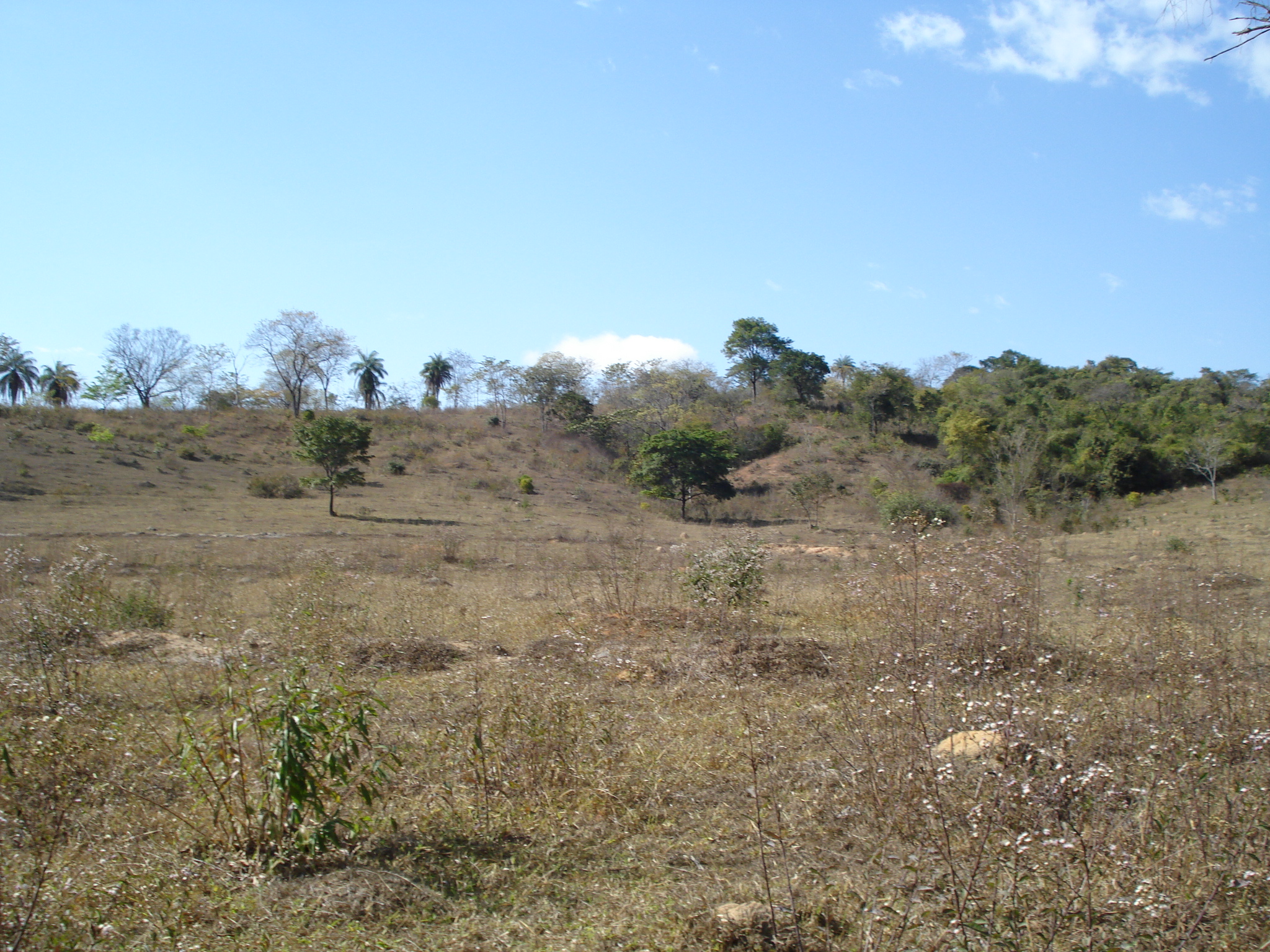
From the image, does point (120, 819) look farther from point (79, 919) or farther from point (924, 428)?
point (924, 428)

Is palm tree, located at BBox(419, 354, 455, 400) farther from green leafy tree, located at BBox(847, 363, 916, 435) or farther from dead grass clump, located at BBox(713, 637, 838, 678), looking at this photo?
dead grass clump, located at BBox(713, 637, 838, 678)

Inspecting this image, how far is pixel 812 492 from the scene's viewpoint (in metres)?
38.5

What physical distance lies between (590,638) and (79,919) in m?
4.80

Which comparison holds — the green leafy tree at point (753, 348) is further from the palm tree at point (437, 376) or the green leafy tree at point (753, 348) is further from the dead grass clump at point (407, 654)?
the dead grass clump at point (407, 654)

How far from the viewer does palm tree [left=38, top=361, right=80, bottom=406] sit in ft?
171

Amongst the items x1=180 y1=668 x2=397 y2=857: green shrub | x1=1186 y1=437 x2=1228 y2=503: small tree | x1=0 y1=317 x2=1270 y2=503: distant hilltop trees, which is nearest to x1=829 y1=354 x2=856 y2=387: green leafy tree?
x1=0 y1=317 x2=1270 y2=503: distant hilltop trees

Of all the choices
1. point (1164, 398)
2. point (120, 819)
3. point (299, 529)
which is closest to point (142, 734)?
point (120, 819)

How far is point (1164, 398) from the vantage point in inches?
1558

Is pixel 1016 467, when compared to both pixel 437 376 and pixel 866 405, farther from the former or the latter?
pixel 437 376

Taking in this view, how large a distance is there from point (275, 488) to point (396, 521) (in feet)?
23.5

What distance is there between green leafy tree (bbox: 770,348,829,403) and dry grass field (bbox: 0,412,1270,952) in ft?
158

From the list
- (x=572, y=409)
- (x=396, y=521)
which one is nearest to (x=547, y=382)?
(x=572, y=409)

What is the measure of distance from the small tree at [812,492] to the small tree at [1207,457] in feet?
49.3

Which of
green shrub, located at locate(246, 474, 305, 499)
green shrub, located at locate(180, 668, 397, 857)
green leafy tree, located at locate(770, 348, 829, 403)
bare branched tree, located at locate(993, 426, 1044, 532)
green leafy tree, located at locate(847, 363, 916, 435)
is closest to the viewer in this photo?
green shrub, located at locate(180, 668, 397, 857)
